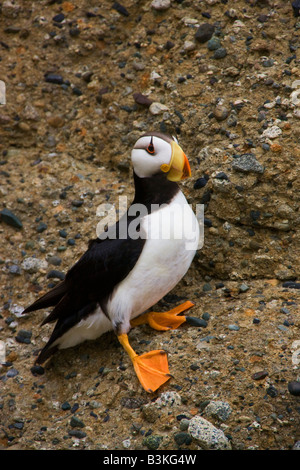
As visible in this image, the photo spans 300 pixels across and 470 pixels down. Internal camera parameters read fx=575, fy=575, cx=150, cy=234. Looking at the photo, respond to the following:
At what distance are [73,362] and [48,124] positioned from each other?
234 cm

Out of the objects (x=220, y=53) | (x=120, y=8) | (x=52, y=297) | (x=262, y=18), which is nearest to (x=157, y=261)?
(x=52, y=297)

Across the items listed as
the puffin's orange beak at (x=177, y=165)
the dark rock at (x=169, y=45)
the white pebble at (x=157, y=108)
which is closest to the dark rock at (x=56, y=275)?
the puffin's orange beak at (x=177, y=165)

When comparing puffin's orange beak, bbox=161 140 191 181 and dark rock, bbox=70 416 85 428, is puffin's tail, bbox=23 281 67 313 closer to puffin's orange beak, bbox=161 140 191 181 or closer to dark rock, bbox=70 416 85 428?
dark rock, bbox=70 416 85 428

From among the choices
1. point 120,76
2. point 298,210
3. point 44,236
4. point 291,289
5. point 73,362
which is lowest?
point 73,362

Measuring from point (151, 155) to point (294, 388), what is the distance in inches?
64.4

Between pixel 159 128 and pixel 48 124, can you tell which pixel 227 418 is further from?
pixel 48 124

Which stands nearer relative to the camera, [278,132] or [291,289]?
[291,289]

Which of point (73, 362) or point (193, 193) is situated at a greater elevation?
point (193, 193)

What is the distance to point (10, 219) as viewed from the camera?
471cm

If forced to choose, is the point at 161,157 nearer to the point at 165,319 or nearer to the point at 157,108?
the point at 165,319

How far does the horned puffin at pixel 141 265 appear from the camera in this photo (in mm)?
3574

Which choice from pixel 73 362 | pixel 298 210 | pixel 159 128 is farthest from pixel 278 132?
pixel 73 362

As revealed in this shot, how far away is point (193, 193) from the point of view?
14.3ft
